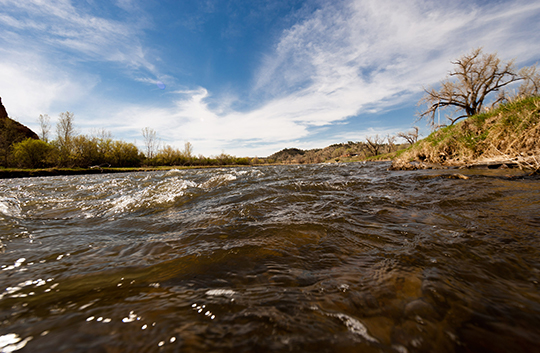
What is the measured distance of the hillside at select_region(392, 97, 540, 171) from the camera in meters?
6.67

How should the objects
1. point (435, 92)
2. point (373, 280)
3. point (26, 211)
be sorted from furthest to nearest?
point (435, 92)
point (26, 211)
point (373, 280)

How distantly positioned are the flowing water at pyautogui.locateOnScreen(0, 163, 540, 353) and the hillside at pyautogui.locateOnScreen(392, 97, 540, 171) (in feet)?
18.1

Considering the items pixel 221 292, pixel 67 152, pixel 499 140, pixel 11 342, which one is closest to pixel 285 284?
pixel 221 292

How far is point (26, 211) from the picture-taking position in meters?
4.58

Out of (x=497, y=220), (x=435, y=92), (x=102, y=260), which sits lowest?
(x=102, y=260)

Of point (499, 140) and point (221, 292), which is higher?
point (499, 140)

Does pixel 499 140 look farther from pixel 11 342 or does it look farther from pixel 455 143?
pixel 11 342

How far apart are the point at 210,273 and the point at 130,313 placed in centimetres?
68

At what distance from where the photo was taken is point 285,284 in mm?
1660

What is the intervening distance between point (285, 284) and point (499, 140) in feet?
39.4

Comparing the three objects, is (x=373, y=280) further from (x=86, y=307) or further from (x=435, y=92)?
(x=435, y=92)

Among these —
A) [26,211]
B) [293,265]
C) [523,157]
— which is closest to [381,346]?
[293,265]

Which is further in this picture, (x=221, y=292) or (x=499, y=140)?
(x=499, y=140)

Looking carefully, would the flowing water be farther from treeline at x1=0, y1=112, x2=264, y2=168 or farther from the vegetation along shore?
treeline at x1=0, y1=112, x2=264, y2=168
